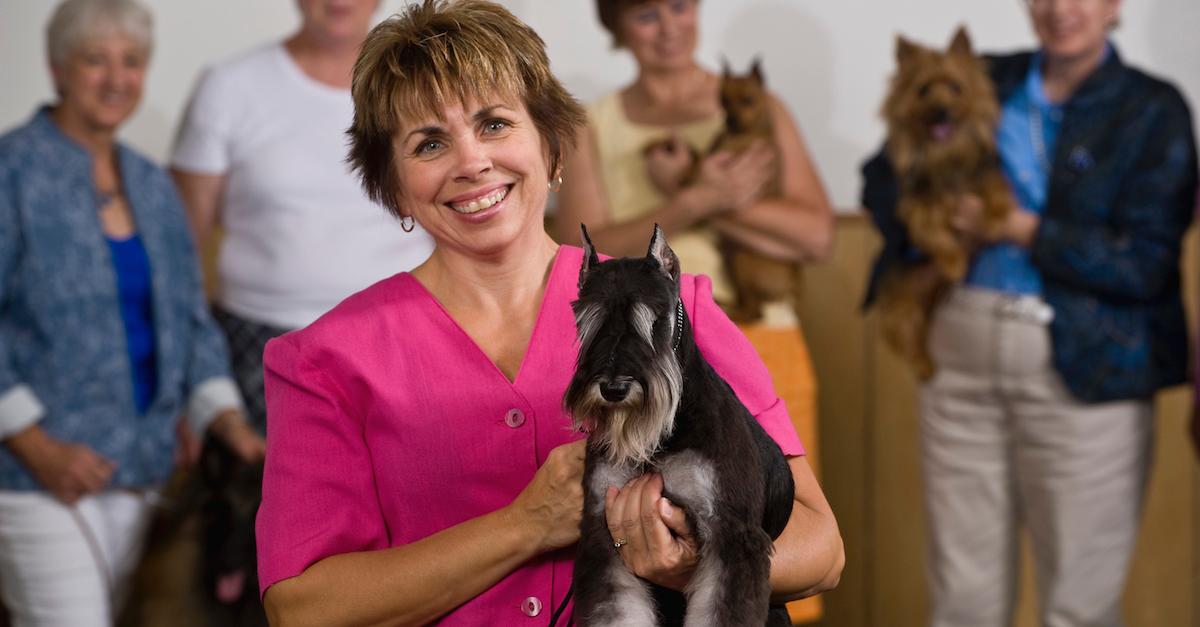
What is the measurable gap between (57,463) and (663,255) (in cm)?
192

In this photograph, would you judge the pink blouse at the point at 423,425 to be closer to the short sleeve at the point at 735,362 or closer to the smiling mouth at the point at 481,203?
the short sleeve at the point at 735,362

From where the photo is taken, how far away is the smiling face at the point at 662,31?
117 inches

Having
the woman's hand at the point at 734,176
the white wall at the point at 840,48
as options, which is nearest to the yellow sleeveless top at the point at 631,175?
the woman's hand at the point at 734,176

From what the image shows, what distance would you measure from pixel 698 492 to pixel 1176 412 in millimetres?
3035

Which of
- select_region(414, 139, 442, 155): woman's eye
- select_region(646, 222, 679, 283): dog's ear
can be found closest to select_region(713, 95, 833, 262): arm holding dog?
select_region(414, 139, 442, 155): woman's eye

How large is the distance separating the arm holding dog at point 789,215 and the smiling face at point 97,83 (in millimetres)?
1350

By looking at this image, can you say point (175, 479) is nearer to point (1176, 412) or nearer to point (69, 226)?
point (69, 226)

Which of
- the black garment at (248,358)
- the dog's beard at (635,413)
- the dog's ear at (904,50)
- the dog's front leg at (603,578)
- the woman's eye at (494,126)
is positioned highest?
the dog's ear at (904,50)

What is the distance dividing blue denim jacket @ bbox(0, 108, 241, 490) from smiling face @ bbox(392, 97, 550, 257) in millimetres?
1571

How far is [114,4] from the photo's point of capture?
112 inches

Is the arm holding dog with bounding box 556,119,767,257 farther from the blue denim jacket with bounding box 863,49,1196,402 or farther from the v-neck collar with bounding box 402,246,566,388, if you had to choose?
the v-neck collar with bounding box 402,246,566,388

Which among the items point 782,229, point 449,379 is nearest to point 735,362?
point 449,379

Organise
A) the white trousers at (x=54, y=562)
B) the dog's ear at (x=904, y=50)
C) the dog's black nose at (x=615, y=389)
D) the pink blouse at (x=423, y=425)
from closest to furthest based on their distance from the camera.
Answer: the dog's black nose at (x=615, y=389), the pink blouse at (x=423, y=425), the white trousers at (x=54, y=562), the dog's ear at (x=904, y=50)

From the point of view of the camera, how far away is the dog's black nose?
1001mm
